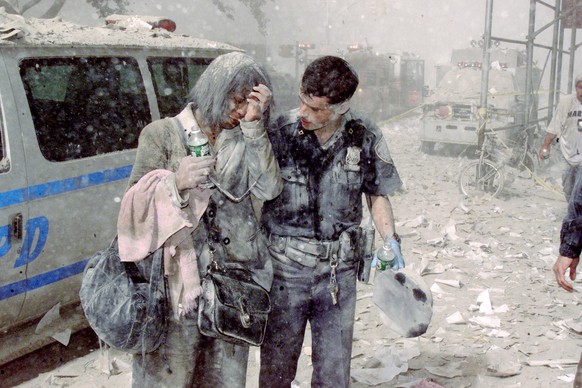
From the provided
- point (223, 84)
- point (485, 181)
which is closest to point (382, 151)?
point (223, 84)

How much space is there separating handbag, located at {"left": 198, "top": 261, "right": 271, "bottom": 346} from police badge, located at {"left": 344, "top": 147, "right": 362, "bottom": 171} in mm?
789

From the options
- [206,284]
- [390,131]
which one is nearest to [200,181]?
[206,284]

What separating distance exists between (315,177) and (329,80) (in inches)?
19.6

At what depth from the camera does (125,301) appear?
7.16 feet

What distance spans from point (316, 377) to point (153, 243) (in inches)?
53.6

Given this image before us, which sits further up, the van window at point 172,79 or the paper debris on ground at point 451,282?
the van window at point 172,79

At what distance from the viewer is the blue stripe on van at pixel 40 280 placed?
155 inches

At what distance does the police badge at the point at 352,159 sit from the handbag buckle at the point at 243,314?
911 millimetres

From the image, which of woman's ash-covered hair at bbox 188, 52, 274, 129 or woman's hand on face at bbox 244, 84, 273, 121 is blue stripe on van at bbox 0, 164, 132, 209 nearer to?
woman's ash-covered hair at bbox 188, 52, 274, 129

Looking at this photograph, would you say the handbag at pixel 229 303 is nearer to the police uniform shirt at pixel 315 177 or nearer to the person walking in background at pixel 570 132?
the police uniform shirt at pixel 315 177

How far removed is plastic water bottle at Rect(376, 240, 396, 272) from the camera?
284 centimetres

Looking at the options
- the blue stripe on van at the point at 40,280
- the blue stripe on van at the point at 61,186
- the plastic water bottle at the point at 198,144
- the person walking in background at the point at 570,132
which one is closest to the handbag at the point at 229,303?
the plastic water bottle at the point at 198,144

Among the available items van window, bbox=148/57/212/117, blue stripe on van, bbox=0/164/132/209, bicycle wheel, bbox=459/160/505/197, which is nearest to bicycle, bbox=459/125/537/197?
bicycle wheel, bbox=459/160/505/197

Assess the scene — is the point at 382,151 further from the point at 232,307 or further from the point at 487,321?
the point at 487,321
